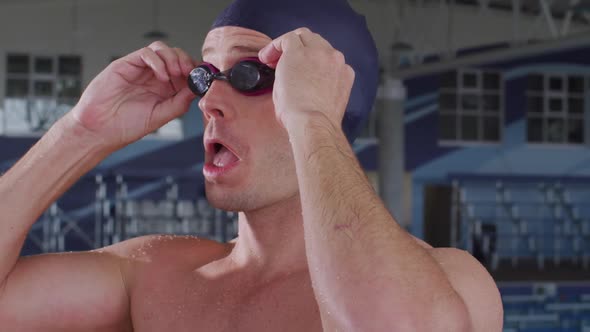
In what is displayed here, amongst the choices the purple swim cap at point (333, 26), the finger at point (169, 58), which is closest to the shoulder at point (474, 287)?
the purple swim cap at point (333, 26)

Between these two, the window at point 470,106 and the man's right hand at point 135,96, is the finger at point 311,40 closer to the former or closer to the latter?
the man's right hand at point 135,96

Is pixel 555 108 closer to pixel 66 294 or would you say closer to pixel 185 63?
pixel 185 63

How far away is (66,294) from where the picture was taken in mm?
1561

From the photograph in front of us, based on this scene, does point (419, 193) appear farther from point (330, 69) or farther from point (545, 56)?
point (330, 69)

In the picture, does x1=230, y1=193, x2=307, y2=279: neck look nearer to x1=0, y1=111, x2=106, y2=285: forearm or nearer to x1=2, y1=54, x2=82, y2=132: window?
x1=0, y1=111, x2=106, y2=285: forearm

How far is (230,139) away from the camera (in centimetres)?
144

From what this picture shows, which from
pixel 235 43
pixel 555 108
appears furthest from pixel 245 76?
pixel 555 108

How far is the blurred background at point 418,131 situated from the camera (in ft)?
41.5

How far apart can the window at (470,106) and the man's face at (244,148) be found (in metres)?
13.4

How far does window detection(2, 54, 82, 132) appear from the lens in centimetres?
1300

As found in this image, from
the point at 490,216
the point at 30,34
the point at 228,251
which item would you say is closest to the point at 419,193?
the point at 490,216

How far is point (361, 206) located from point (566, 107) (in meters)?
14.9

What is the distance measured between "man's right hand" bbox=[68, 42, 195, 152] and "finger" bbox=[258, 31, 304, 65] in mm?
273

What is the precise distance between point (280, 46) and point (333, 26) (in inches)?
10.5
